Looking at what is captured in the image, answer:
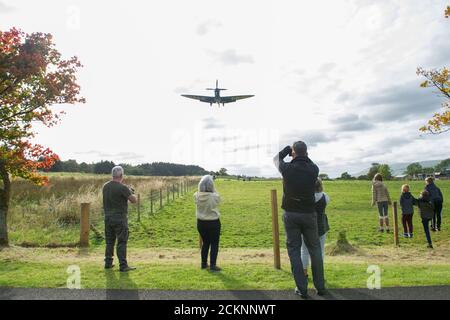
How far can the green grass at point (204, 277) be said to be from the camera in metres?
6.83

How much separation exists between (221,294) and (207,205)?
2.14 metres

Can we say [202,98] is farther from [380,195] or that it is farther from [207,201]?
[207,201]

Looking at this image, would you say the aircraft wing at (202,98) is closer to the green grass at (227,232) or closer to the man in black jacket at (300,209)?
the green grass at (227,232)

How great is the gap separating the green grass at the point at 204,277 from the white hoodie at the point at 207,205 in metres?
1.06

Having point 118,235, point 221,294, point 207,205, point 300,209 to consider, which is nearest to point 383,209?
point 207,205

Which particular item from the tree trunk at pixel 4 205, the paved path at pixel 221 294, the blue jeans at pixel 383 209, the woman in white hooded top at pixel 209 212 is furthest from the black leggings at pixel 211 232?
the blue jeans at pixel 383 209

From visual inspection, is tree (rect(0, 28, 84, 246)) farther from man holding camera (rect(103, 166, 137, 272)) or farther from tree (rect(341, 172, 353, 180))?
tree (rect(341, 172, 353, 180))

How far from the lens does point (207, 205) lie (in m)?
8.05

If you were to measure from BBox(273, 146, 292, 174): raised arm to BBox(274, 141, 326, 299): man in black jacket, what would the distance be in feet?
0.05

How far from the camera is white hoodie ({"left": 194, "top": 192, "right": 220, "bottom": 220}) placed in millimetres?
8031

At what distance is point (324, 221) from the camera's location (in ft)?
24.5
